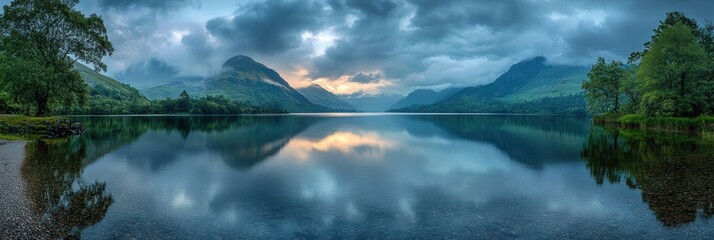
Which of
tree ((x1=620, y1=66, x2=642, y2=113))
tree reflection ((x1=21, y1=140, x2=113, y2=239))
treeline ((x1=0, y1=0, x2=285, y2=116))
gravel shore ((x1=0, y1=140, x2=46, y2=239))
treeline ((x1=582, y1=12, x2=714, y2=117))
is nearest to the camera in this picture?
gravel shore ((x1=0, y1=140, x2=46, y2=239))

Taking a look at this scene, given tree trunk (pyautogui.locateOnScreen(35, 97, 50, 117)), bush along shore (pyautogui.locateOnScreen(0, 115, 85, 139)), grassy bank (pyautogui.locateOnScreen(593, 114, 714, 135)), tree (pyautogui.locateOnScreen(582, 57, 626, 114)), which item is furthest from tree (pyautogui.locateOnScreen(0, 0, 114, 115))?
tree (pyautogui.locateOnScreen(582, 57, 626, 114))

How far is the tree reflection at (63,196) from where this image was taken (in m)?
14.6

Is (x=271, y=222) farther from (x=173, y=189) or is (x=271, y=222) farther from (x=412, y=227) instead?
(x=173, y=189)

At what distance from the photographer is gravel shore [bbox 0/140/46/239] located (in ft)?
44.3

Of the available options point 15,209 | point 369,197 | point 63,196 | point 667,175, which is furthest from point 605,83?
point 15,209

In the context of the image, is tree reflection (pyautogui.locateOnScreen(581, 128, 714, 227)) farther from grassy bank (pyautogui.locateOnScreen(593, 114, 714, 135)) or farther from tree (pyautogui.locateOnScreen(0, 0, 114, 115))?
tree (pyautogui.locateOnScreen(0, 0, 114, 115))

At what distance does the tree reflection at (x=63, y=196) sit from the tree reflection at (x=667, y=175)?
72.1 ft

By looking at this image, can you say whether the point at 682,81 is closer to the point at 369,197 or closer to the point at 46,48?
the point at 369,197

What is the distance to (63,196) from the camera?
61.8 ft

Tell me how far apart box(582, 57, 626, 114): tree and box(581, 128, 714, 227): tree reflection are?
3275 inches

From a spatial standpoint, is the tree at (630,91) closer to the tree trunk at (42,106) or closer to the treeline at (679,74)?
the treeline at (679,74)

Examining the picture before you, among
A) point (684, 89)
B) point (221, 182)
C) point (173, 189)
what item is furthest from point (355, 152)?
point (684, 89)

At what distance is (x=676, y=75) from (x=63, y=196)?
9411cm

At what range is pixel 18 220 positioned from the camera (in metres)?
14.9
